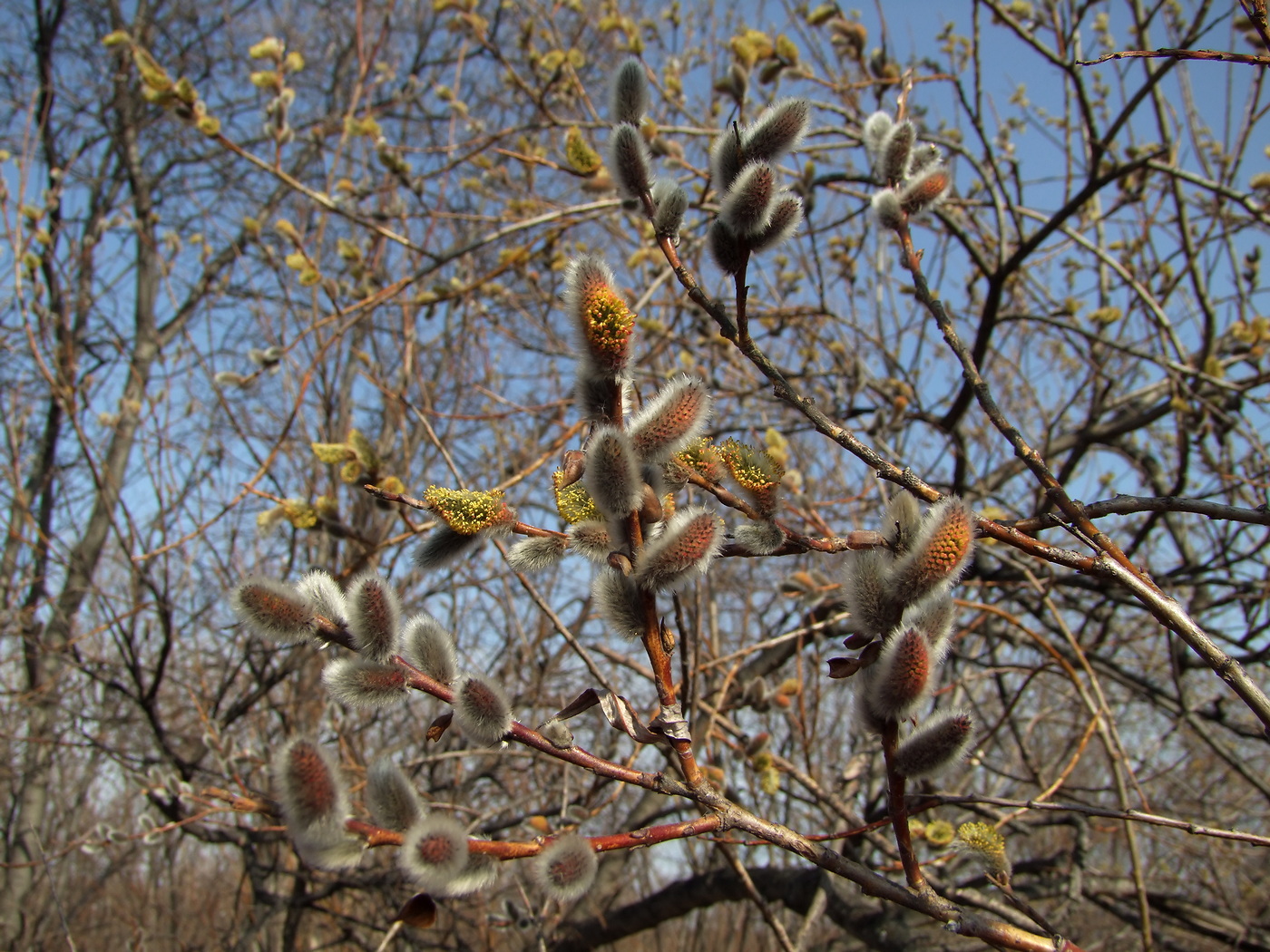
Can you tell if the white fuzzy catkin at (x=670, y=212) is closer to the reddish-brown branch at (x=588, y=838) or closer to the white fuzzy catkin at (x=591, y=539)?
the white fuzzy catkin at (x=591, y=539)

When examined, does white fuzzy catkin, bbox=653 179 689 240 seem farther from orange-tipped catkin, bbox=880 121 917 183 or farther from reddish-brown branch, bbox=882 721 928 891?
reddish-brown branch, bbox=882 721 928 891

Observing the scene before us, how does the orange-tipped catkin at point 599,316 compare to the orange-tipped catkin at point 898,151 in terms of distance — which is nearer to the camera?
the orange-tipped catkin at point 599,316

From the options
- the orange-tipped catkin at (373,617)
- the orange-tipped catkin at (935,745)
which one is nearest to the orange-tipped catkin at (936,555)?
the orange-tipped catkin at (935,745)

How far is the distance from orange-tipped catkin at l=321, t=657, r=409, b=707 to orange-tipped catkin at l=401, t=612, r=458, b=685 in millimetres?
46

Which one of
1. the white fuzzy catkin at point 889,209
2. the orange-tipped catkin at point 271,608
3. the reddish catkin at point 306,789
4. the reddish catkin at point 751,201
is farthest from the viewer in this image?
the white fuzzy catkin at point 889,209

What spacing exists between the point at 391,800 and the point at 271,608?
0.22 metres

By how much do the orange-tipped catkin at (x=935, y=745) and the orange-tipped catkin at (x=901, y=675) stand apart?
0.04m

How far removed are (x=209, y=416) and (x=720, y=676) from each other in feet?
11.3

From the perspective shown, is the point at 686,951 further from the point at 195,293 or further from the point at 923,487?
the point at 195,293

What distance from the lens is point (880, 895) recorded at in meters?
0.79

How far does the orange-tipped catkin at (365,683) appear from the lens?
0.82m

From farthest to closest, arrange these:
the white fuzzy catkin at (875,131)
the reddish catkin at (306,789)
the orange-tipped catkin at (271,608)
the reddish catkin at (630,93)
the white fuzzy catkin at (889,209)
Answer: the white fuzzy catkin at (875,131) < the white fuzzy catkin at (889,209) < the reddish catkin at (630,93) < the orange-tipped catkin at (271,608) < the reddish catkin at (306,789)

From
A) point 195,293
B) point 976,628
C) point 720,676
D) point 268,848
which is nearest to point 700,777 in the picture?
point 720,676

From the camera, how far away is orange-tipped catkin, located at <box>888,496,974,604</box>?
80 cm
